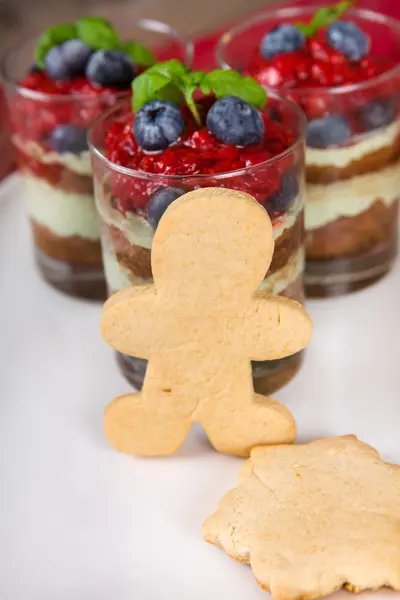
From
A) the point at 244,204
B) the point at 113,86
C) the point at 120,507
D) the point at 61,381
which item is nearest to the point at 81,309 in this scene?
the point at 61,381

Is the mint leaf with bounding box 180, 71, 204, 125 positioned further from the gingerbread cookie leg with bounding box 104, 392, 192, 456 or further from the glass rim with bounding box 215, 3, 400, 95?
the gingerbread cookie leg with bounding box 104, 392, 192, 456

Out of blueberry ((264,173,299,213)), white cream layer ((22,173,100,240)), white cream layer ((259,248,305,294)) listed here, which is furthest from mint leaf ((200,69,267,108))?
white cream layer ((22,173,100,240))

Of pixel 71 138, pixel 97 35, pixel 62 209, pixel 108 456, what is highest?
pixel 97 35

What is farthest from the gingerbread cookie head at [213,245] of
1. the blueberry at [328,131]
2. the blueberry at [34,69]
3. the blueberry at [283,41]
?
the blueberry at [34,69]

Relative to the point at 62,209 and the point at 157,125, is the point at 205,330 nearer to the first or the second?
the point at 157,125

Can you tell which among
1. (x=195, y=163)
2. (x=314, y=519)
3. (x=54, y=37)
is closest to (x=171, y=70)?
(x=195, y=163)

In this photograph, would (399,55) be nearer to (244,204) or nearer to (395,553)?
(244,204)
